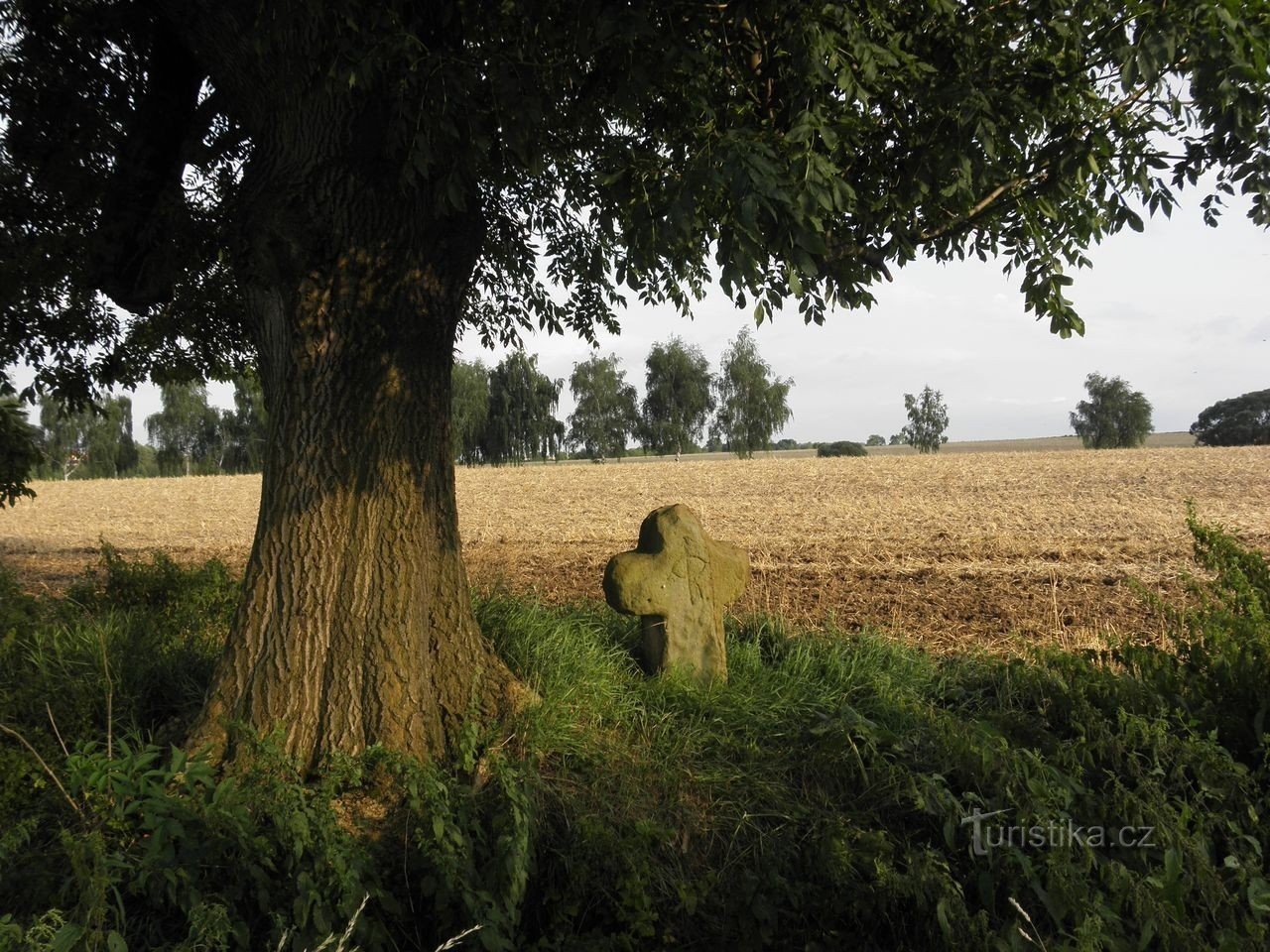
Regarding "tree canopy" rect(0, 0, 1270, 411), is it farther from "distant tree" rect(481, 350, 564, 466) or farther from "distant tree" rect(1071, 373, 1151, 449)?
"distant tree" rect(1071, 373, 1151, 449)

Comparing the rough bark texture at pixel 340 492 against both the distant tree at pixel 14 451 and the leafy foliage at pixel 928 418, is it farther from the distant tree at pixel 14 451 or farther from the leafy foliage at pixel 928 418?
the leafy foliage at pixel 928 418

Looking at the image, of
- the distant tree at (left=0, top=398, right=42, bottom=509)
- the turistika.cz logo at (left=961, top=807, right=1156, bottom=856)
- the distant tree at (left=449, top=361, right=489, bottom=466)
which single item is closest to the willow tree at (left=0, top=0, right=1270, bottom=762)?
the turistika.cz logo at (left=961, top=807, right=1156, bottom=856)

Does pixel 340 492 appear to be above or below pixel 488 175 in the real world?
below

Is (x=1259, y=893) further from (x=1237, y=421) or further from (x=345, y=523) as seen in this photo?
(x=1237, y=421)

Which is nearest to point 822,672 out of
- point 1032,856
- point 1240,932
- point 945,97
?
point 1032,856

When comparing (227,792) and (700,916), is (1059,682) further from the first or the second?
(227,792)

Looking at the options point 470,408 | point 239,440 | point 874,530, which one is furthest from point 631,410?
point 874,530

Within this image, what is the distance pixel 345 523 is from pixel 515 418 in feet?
Result: 202

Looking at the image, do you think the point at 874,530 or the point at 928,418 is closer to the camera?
the point at 874,530

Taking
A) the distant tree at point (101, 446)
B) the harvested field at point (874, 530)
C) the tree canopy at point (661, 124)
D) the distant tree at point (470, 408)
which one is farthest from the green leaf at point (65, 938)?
the distant tree at point (101, 446)

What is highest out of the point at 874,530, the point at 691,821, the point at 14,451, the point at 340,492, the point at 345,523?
the point at 14,451

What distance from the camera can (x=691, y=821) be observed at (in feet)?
12.8

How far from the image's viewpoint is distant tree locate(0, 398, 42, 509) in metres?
7.91

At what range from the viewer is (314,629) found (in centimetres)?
436
